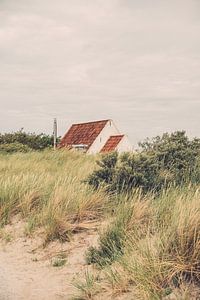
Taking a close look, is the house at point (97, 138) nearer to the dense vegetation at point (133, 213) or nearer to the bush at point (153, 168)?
the dense vegetation at point (133, 213)

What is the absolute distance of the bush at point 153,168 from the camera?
10023mm

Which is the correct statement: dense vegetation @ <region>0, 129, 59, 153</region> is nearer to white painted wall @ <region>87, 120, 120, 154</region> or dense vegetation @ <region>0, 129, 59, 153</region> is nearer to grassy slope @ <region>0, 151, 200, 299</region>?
white painted wall @ <region>87, 120, 120, 154</region>

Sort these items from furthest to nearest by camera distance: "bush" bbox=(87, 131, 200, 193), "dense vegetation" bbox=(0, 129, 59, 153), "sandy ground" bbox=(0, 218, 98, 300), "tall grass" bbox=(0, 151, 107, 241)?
"dense vegetation" bbox=(0, 129, 59, 153) < "bush" bbox=(87, 131, 200, 193) < "tall grass" bbox=(0, 151, 107, 241) < "sandy ground" bbox=(0, 218, 98, 300)

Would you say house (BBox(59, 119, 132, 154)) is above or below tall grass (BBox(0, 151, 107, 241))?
above

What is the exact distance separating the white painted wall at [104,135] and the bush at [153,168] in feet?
105

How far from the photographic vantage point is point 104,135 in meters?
45.8

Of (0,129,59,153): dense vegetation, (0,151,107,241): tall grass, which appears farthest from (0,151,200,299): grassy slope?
(0,129,59,153): dense vegetation

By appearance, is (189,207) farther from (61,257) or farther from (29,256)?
(29,256)

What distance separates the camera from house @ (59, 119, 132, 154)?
1734 inches

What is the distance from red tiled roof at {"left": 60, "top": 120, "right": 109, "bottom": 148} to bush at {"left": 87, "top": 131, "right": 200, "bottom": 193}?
32938mm

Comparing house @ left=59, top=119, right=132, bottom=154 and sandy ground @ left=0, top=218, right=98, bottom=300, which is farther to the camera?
house @ left=59, top=119, right=132, bottom=154

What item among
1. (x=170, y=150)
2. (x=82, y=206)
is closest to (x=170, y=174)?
(x=170, y=150)

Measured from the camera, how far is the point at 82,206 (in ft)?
30.7

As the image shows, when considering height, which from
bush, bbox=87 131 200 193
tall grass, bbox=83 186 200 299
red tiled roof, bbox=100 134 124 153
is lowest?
tall grass, bbox=83 186 200 299
